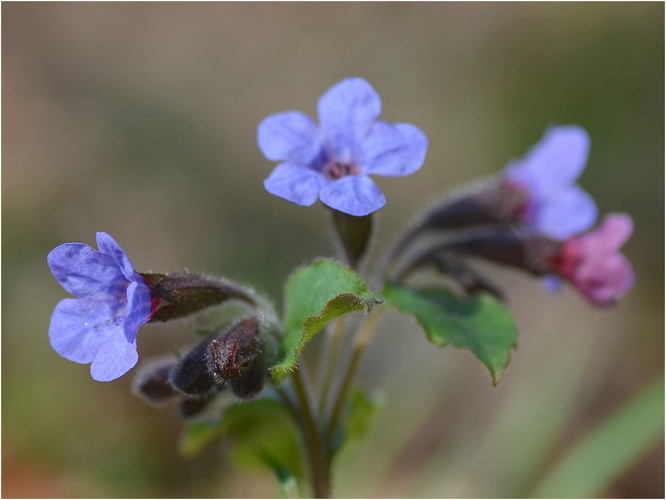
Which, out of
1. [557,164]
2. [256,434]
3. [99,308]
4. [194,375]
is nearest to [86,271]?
[99,308]

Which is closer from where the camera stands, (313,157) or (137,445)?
(313,157)

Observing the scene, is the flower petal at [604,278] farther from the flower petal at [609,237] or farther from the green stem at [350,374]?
the green stem at [350,374]

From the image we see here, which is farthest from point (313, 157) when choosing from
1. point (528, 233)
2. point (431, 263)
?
point (528, 233)

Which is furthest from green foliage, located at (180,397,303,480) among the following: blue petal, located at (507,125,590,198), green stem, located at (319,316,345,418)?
blue petal, located at (507,125,590,198)

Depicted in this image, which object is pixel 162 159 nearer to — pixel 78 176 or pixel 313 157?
pixel 78 176

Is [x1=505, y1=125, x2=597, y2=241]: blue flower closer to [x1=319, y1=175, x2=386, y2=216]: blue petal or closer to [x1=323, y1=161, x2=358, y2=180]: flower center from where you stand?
[x1=323, y1=161, x2=358, y2=180]: flower center

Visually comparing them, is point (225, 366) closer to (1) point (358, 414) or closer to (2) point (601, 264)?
(1) point (358, 414)
